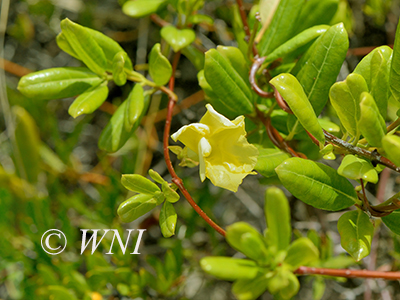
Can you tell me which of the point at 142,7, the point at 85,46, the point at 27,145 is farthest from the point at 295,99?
the point at 27,145

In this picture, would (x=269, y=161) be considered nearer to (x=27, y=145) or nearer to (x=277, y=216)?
(x=277, y=216)

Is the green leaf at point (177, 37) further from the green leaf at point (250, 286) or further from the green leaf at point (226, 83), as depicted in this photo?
the green leaf at point (250, 286)

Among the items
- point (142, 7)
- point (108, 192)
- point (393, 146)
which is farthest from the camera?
point (108, 192)

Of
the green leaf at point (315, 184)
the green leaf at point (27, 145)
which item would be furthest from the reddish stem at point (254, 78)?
the green leaf at point (27, 145)

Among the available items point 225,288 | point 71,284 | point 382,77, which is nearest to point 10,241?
point 71,284

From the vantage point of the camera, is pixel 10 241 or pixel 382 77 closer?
pixel 382 77

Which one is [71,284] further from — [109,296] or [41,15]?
[41,15]
